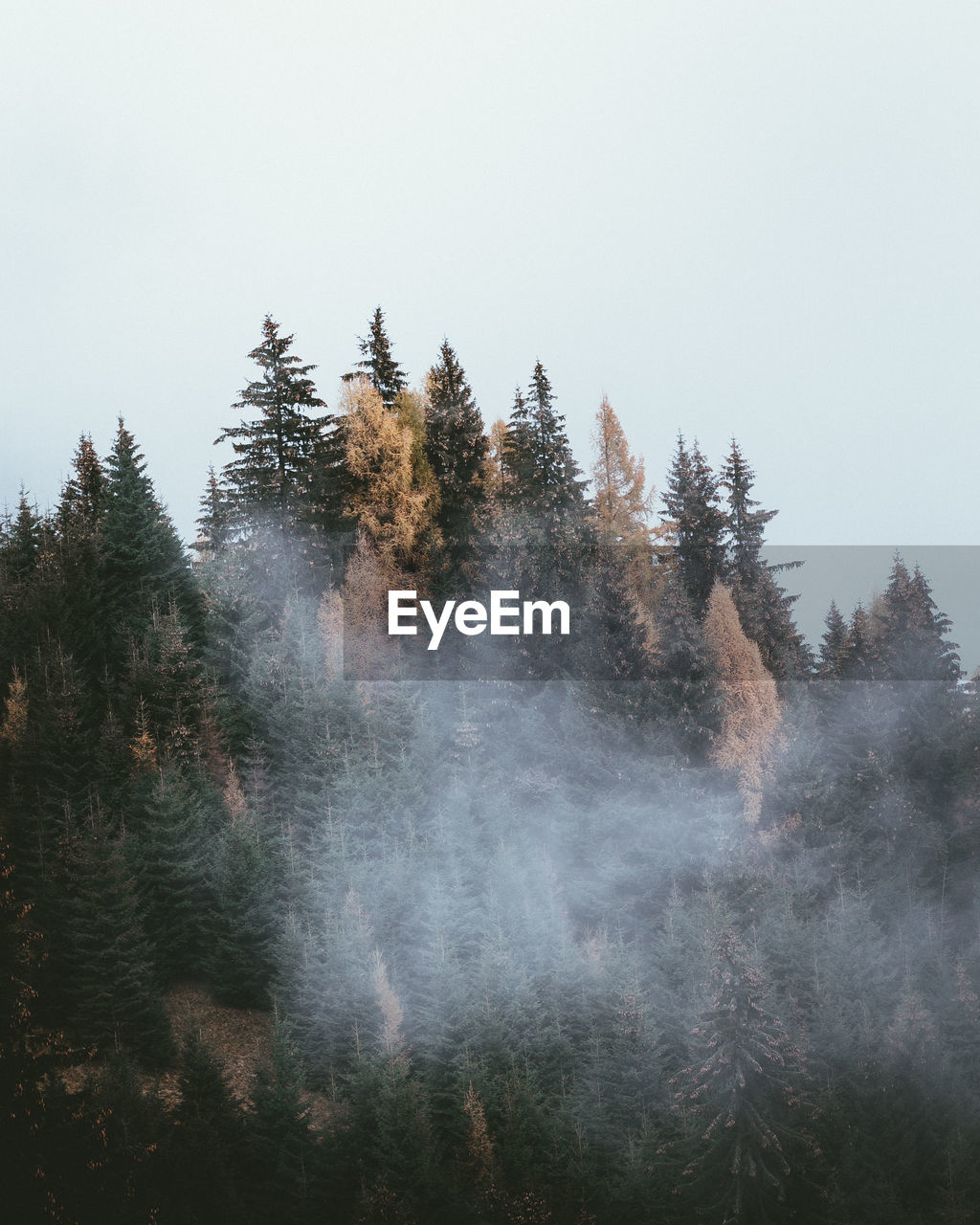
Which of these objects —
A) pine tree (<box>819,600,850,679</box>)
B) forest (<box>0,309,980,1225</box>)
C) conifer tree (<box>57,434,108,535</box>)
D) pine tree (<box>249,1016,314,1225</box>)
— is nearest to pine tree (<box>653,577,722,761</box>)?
forest (<box>0,309,980,1225</box>)

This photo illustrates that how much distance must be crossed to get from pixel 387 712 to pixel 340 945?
1209cm

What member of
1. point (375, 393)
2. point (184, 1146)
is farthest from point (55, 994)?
point (375, 393)

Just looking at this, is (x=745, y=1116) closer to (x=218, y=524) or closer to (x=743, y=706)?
(x=743, y=706)

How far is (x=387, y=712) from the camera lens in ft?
173

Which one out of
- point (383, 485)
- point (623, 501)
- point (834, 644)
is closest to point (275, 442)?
point (383, 485)

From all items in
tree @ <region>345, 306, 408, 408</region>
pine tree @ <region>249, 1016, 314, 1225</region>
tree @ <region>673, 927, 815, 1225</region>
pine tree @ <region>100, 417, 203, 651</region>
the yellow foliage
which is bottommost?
pine tree @ <region>249, 1016, 314, 1225</region>

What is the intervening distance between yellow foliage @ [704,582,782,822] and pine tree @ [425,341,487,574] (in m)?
15.2

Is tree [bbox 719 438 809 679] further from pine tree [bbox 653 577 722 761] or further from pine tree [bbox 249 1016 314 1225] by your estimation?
pine tree [bbox 249 1016 314 1225]

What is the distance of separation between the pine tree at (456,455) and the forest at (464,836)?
0.21m

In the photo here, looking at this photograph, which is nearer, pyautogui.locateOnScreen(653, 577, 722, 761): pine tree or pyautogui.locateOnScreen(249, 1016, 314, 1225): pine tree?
pyautogui.locateOnScreen(249, 1016, 314, 1225): pine tree

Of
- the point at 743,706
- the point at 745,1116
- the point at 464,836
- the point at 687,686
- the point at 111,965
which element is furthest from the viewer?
the point at 464,836

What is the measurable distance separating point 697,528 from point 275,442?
23940 millimetres

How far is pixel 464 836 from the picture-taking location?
170 ft

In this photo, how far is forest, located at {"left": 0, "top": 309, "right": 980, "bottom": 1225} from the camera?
39.6m
